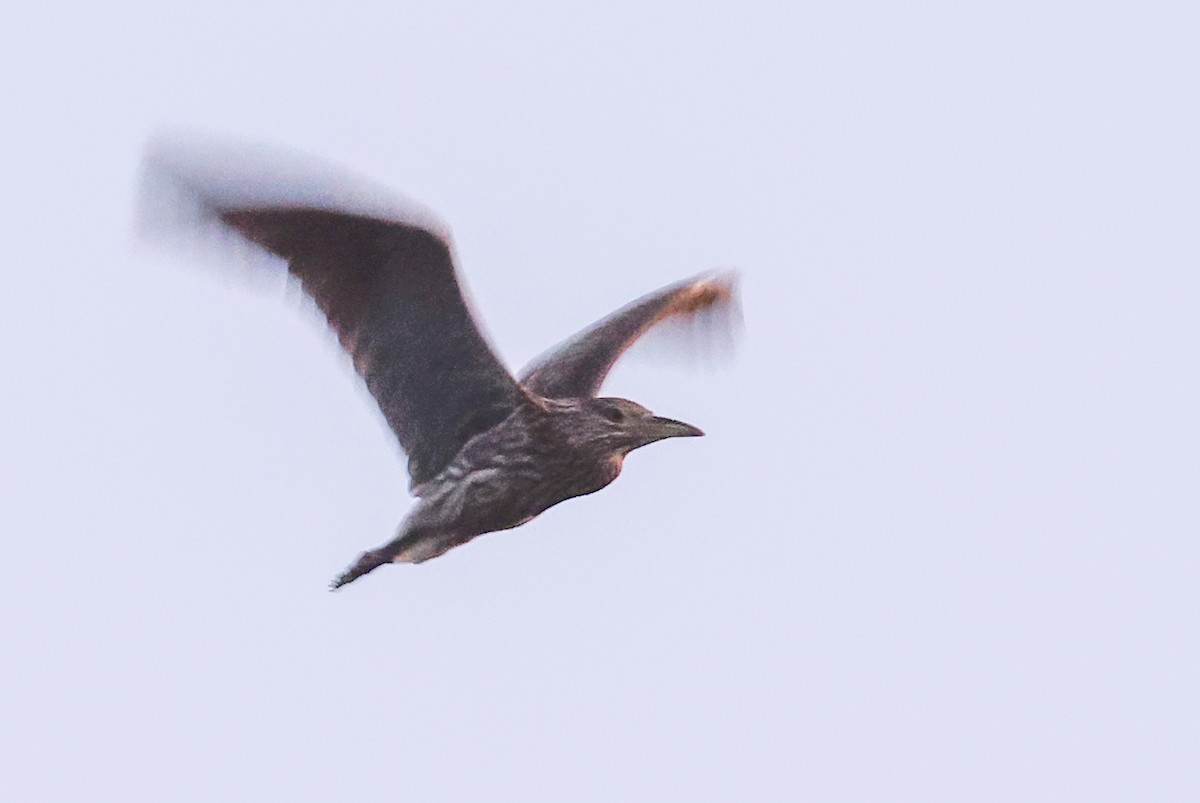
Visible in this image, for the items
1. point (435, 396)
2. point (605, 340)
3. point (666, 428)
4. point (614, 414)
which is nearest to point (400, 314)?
point (435, 396)

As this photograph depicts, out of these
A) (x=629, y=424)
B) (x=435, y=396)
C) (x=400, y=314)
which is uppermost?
(x=400, y=314)

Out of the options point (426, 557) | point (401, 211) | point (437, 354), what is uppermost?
point (401, 211)

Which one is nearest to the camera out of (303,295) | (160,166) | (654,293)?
(160,166)

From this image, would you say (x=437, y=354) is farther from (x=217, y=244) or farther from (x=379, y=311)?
(x=217, y=244)

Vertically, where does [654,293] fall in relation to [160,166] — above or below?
below

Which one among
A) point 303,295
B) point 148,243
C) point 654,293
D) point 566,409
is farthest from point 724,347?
point 148,243

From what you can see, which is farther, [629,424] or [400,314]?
[629,424]

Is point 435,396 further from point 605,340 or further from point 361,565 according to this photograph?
point 605,340

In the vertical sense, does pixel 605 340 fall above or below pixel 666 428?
above
